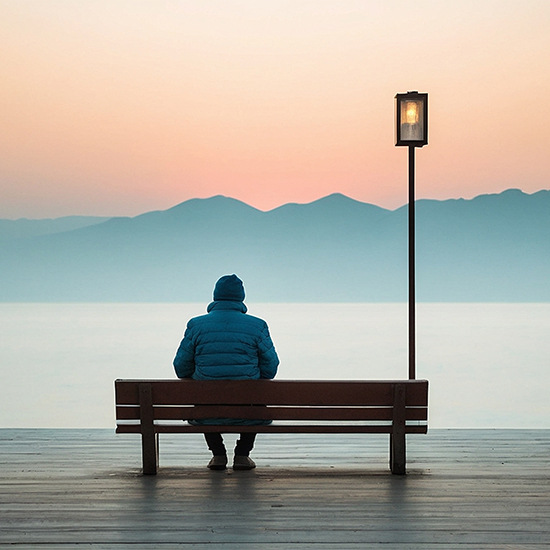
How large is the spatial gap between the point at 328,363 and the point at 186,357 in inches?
794

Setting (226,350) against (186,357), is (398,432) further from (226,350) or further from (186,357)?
(186,357)

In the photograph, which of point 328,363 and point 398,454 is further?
point 328,363

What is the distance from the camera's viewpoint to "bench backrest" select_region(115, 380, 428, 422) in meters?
4.82

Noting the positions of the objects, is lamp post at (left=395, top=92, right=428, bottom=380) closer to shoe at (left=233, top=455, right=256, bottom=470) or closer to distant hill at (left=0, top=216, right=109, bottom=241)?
shoe at (left=233, top=455, right=256, bottom=470)

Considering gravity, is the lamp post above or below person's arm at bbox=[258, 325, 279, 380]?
above

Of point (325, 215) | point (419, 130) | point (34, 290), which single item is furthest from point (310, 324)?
point (34, 290)

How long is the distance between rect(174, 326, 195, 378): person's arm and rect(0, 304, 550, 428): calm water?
28.7 ft

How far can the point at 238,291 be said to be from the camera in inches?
203

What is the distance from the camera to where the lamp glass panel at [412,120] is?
618cm

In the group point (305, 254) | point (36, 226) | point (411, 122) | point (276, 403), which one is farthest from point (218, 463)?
point (36, 226)

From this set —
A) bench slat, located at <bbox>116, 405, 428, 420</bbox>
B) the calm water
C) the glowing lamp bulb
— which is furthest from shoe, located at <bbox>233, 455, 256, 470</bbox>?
the calm water

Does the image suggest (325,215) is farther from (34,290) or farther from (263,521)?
(263,521)

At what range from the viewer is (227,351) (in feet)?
16.3

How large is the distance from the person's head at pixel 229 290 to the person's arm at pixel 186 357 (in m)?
0.30
